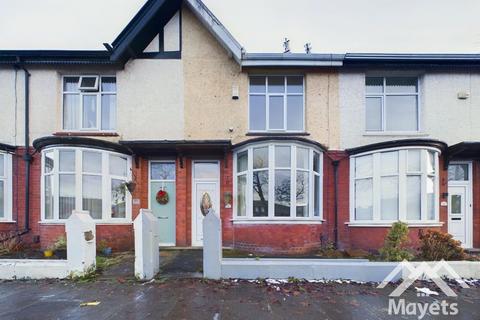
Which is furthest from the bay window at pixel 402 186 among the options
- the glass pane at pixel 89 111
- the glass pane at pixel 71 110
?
the glass pane at pixel 71 110

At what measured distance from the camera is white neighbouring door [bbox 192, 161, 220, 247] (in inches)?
389

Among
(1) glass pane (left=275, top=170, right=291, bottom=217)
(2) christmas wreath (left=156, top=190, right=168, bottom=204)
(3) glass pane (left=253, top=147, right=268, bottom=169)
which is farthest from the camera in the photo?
(2) christmas wreath (left=156, top=190, right=168, bottom=204)

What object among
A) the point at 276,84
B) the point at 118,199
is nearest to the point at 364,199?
the point at 276,84

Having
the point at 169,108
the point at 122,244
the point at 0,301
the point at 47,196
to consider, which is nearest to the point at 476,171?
the point at 169,108

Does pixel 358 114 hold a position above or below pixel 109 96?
below

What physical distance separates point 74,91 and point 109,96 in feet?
4.03

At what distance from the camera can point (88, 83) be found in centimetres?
1014

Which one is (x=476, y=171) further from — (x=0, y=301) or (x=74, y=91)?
(x=74, y=91)

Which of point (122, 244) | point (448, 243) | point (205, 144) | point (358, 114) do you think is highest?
point (358, 114)

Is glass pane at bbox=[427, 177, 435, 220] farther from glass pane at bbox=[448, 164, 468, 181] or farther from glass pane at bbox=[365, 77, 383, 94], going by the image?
glass pane at bbox=[365, 77, 383, 94]

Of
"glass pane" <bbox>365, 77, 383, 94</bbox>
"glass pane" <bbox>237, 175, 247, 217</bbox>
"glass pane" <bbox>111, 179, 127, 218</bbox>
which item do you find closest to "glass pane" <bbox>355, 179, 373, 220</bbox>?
"glass pane" <bbox>365, 77, 383, 94</bbox>

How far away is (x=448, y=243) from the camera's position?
681cm

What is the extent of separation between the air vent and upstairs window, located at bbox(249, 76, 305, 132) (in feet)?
17.5

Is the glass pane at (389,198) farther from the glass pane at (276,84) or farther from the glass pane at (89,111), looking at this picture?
the glass pane at (89,111)
